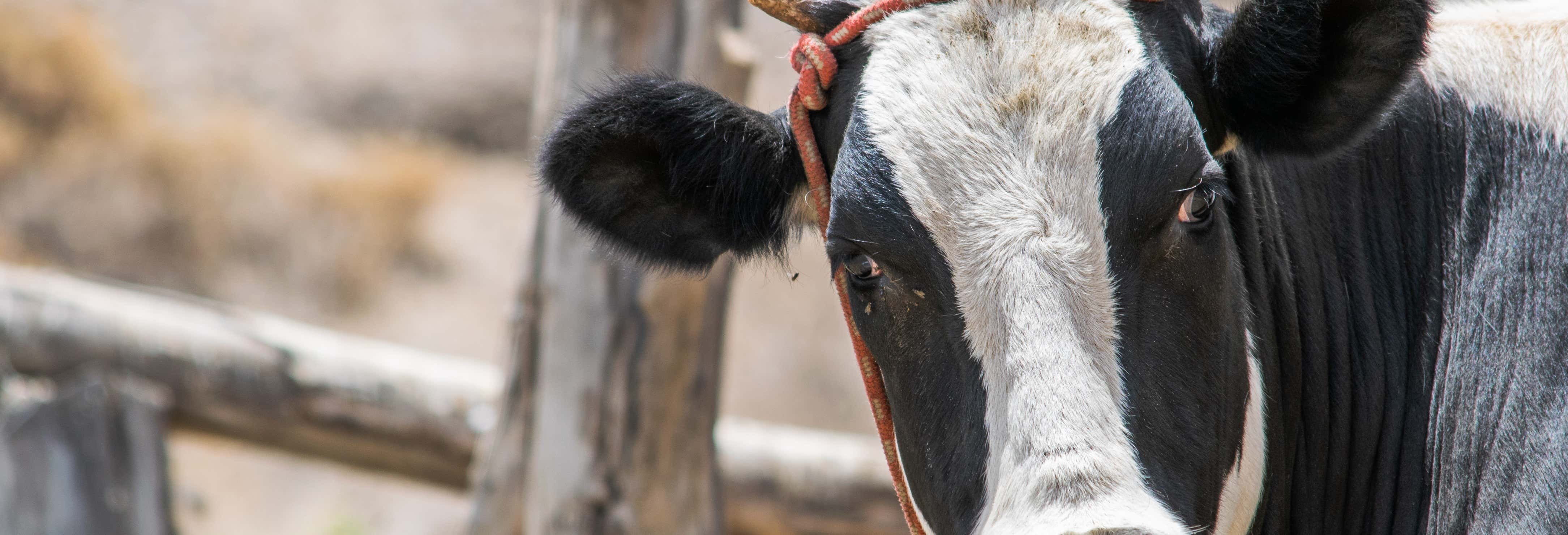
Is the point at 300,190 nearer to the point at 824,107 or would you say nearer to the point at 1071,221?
the point at 824,107

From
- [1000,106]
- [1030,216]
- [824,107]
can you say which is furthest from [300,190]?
[1030,216]

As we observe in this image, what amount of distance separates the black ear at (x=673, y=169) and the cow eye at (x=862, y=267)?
0.35m

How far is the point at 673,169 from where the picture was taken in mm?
2404

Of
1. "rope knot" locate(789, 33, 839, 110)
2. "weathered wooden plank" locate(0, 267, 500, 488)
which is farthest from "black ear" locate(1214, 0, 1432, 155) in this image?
"weathered wooden plank" locate(0, 267, 500, 488)

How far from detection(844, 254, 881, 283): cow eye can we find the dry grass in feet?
35.9

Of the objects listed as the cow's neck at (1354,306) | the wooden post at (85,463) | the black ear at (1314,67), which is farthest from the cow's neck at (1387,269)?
the wooden post at (85,463)

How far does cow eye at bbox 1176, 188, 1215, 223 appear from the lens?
6.36 feet

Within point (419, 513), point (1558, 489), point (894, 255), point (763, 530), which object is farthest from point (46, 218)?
point (1558, 489)

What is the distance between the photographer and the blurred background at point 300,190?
11.5 meters

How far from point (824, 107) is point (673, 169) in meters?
0.36

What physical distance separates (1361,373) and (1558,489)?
0.49m

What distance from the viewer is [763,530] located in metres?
5.74

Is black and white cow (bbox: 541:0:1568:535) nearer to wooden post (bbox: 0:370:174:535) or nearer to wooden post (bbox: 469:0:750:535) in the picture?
wooden post (bbox: 469:0:750:535)

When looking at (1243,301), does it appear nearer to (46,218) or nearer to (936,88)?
(936,88)
